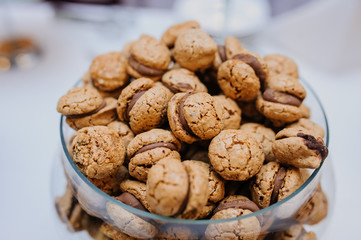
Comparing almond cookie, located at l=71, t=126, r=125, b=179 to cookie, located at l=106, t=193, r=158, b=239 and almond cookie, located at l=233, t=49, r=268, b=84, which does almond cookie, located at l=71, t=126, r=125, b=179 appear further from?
almond cookie, located at l=233, t=49, r=268, b=84

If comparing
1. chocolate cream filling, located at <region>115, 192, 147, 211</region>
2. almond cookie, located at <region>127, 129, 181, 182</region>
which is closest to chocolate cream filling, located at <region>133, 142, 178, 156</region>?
almond cookie, located at <region>127, 129, 181, 182</region>

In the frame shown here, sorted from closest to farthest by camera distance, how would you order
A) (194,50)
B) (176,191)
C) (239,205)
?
(176,191) → (239,205) → (194,50)

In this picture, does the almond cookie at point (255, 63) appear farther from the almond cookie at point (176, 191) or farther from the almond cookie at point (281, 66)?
the almond cookie at point (176, 191)

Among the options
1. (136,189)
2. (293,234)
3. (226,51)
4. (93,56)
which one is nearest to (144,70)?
(226,51)

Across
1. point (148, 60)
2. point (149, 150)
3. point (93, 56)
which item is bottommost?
point (93, 56)

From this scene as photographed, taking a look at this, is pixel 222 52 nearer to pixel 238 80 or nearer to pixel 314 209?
pixel 238 80

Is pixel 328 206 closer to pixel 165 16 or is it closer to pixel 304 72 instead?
pixel 304 72

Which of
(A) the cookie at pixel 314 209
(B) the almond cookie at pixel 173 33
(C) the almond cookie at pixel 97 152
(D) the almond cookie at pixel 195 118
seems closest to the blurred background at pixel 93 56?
(A) the cookie at pixel 314 209
